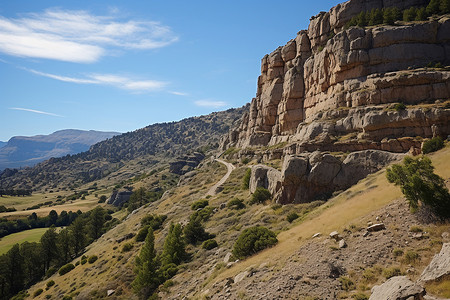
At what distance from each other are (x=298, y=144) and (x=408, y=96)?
2319 centimetres

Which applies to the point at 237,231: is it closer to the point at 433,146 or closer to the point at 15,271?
the point at 433,146

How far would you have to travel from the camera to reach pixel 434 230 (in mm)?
17406

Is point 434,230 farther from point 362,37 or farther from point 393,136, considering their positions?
point 362,37

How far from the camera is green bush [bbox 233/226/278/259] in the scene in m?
26.4

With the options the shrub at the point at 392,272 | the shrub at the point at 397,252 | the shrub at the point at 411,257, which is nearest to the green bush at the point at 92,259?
the shrub at the point at 392,272

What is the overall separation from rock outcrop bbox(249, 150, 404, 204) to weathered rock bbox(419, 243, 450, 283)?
74.3 feet

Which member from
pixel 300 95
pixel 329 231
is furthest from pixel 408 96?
pixel 329 231

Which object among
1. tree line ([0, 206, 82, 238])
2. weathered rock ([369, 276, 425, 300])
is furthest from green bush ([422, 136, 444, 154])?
tree line ([0, 206, 82, 238])

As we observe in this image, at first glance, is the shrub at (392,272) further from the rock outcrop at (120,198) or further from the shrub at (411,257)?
the rock outcrop at (120,198)

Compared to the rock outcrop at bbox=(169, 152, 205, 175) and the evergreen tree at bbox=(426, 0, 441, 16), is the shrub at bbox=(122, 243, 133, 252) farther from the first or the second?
the rock outcrop at bbox=(169, 152, 205, 175)

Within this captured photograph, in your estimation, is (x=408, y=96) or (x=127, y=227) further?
(x=127, y=227)

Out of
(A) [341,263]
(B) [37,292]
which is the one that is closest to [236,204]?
(A) [341,263]

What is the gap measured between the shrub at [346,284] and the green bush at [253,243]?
413 inches

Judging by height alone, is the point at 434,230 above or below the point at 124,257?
above
